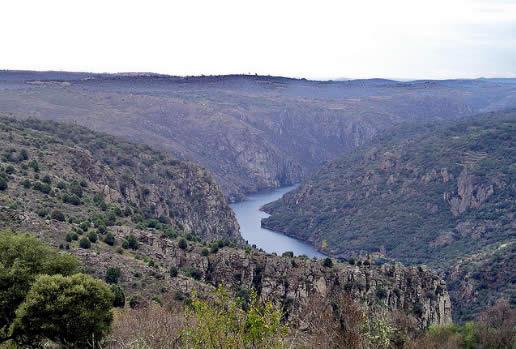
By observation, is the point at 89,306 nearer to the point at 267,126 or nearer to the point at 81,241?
the point at 81,241

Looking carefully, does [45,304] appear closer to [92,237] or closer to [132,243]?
[92,237]

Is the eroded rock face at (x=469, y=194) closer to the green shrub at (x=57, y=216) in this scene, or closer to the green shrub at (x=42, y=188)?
the green shrub at (x=42, y=188)

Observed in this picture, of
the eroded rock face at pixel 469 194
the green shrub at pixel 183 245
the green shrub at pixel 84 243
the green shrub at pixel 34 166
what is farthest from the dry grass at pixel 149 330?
the eroded rock face at pixel 469 194

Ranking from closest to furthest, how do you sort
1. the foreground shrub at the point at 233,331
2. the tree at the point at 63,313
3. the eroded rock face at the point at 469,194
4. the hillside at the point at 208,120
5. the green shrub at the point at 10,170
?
the foreground shrub at the point at 233,331, the tree at the point at 63,313, the green shrub at the point at 10,170, the eroded rock face at the point at 469,194, the hillside at the point at 208,120

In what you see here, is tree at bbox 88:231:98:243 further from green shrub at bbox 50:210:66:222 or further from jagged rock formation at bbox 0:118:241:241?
jagged rock formation at bbox 0:118:241:241

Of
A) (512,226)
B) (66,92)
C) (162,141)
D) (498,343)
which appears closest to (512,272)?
(512,226)

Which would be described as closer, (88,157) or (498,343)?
(498,343)
